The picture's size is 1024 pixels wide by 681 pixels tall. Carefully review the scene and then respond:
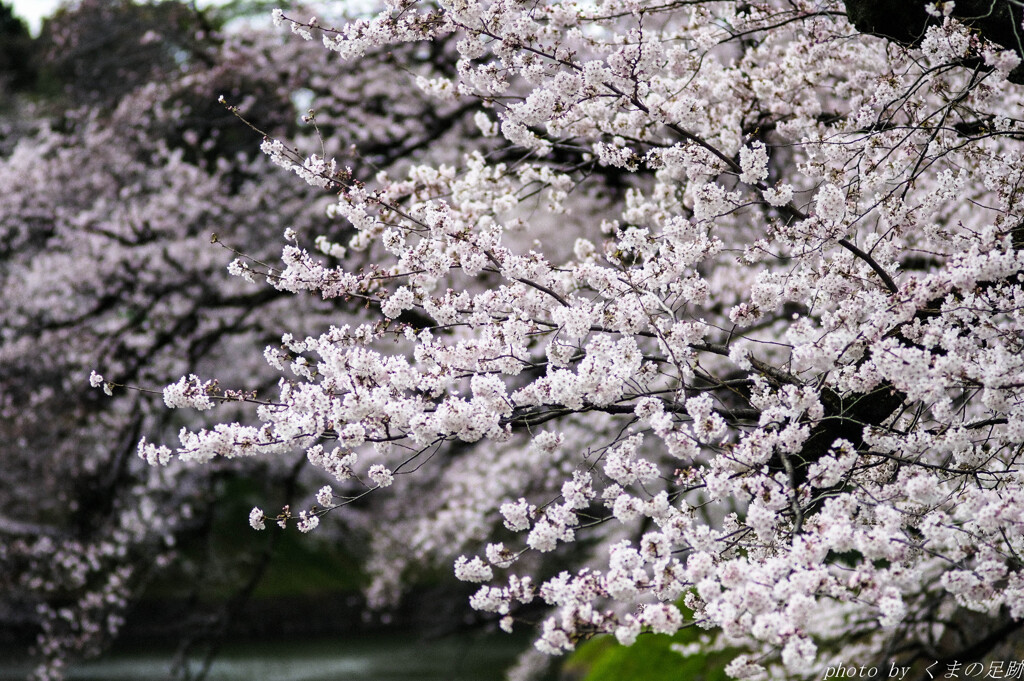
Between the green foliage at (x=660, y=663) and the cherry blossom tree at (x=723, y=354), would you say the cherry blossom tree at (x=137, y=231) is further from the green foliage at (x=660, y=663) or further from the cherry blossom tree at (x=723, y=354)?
the cherry blossom tree at (x=723, y=354)

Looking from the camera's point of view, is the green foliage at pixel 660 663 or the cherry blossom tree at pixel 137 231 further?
the cherry blossom tree at pixel 137 231

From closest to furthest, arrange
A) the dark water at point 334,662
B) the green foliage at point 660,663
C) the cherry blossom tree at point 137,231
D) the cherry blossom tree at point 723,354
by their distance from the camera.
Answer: the cherry blossom tree at point 723,354 < the green foliage at point 660,663 < the cherry blossom tree at point 137,231 < the dark water at point 334,662

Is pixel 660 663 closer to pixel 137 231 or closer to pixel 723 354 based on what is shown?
pixel 723 354

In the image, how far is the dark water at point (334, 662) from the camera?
14.2 metres

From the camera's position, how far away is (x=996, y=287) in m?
3.22

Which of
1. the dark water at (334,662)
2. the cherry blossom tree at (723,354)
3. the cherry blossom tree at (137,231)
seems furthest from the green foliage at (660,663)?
the dark water at (334,662)

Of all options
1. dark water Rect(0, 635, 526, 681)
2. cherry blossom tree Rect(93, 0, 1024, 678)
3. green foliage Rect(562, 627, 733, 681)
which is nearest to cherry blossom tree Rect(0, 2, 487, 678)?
green foliage Rect(562, 627, 733, 681)

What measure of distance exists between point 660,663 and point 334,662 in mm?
10027

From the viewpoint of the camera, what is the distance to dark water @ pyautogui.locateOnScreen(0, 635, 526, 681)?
46.8 ft

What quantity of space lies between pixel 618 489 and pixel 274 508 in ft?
59.4

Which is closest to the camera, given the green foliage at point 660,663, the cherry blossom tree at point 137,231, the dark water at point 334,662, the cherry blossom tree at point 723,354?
the cherry blossom tree at point 723,354

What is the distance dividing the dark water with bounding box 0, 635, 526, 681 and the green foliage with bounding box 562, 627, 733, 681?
17.5ft

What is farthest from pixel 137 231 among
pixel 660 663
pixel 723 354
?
pixel 723 354

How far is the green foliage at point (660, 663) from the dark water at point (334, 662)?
534cm
